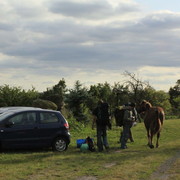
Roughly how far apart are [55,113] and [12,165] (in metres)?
3.64

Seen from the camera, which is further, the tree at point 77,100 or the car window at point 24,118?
the tree at point 77,100

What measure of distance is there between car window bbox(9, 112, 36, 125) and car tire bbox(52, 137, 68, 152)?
3.94 ft

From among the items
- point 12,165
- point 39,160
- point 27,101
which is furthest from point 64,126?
point 27,101

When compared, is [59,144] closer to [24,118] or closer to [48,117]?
[48,117]

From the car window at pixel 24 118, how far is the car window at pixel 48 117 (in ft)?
1.06

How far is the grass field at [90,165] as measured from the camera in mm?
8914

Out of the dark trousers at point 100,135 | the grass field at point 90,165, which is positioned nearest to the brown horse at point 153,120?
the grass field at point 90,165

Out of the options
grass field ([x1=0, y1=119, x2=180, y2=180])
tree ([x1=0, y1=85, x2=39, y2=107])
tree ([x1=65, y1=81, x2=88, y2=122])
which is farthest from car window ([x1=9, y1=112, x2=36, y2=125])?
tree ([x1=0, y1=85, x2=39, y2=107])

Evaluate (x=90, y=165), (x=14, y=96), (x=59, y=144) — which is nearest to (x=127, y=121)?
(x=59, y=144)

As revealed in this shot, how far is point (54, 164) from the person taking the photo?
10.7 meters

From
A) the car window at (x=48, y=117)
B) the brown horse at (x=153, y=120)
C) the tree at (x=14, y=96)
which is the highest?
the tree at (x=14, y=96)

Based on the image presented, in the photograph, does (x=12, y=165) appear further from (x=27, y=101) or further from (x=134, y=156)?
(x=27, y=101)

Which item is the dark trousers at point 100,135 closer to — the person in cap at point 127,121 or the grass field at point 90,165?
the grass field at point 90,165

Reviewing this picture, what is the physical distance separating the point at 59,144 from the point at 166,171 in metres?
5.30
